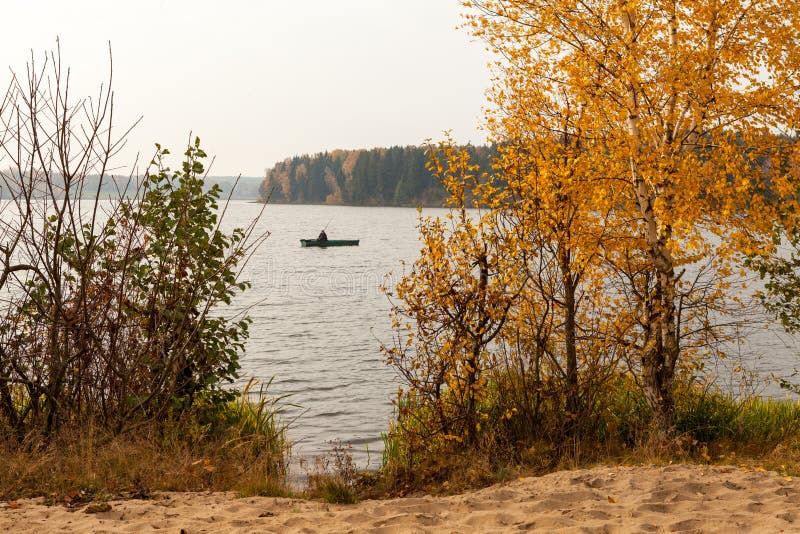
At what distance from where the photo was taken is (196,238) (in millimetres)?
8922

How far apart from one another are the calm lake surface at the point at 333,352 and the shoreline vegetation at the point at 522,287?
2.15 metres

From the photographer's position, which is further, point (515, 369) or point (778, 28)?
point (515, 369)

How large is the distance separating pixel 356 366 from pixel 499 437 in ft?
33.0

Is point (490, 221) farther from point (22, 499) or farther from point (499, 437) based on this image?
point (22, 499)

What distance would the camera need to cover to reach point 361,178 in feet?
408

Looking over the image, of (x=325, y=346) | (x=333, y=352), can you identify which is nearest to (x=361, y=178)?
(x=325, y=346)

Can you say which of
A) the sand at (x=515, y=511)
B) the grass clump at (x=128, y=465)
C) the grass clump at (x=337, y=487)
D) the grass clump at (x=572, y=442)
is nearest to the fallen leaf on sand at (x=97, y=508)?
the sand at (x=515, y=511)

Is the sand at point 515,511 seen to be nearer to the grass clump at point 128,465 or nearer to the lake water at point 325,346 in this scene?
the grass clump at point 128,465

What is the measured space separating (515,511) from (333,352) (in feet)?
47.5

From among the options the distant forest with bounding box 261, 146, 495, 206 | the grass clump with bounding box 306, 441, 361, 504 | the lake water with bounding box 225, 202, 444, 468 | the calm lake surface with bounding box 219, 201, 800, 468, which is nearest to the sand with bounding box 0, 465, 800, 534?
the grass clump with bounding box 306, 441, 361, 504

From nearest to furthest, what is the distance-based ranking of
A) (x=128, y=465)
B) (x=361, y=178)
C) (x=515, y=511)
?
1. (x=515, y=511)
2. (x=128, y=465)
3. (x=361, y=178)

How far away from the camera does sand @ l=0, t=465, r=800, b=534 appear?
17.8ft

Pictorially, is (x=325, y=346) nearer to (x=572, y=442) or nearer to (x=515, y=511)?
(x=572, y=442)

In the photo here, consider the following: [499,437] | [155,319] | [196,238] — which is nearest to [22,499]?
[155,319]
